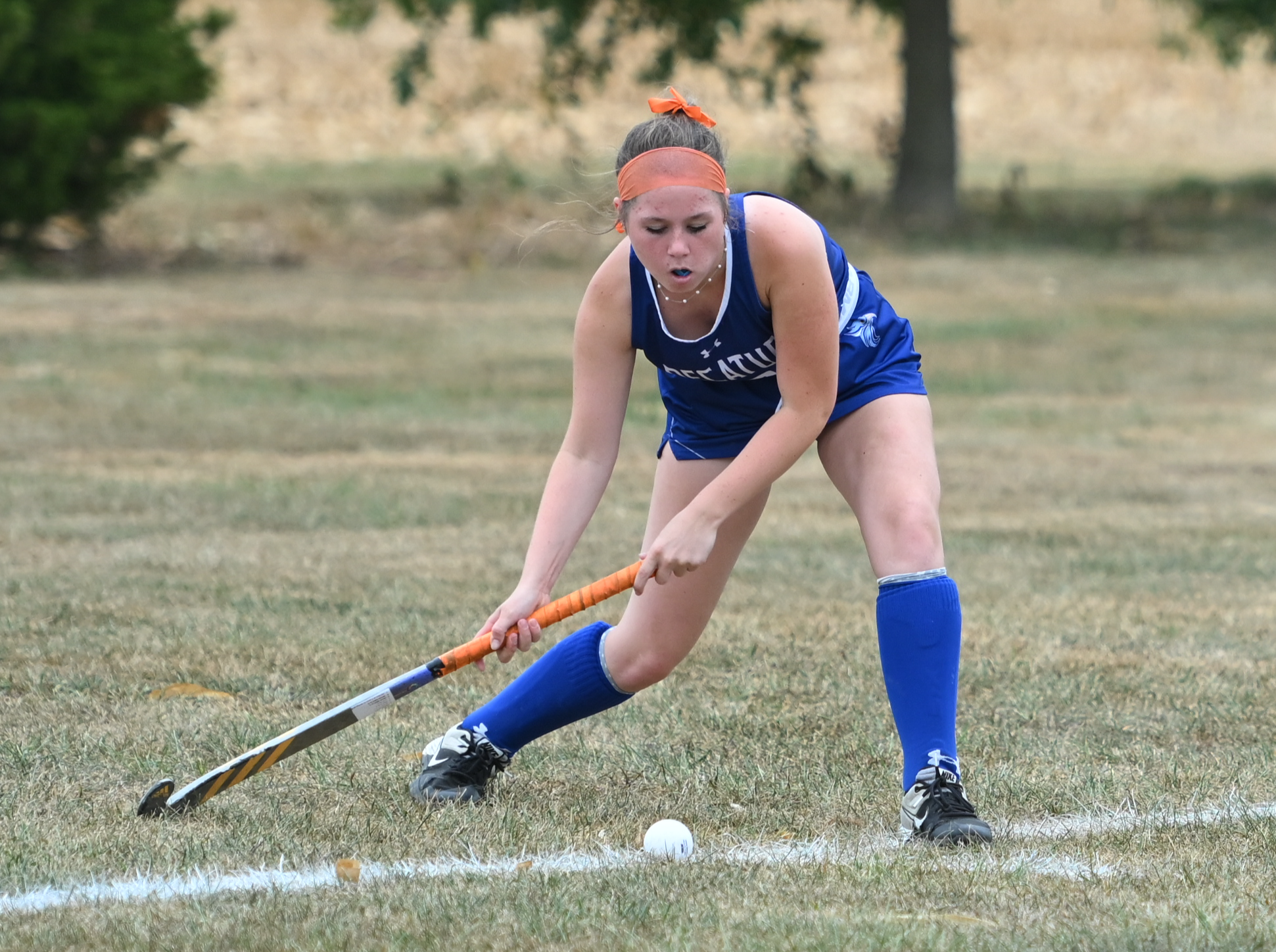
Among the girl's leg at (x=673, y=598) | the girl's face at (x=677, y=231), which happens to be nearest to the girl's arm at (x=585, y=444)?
the girl's leg at (x=673, y=598)

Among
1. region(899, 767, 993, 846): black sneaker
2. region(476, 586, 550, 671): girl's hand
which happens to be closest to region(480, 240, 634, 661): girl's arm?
region(476, 586, 550, 671): girl's hand

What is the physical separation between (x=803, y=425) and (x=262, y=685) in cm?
222

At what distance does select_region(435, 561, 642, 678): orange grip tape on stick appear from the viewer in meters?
4.25

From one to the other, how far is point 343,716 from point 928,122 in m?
21.0

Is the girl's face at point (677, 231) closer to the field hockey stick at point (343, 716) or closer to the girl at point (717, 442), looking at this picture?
the girl at point (717, 442)

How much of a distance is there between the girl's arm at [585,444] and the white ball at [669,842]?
521 mm

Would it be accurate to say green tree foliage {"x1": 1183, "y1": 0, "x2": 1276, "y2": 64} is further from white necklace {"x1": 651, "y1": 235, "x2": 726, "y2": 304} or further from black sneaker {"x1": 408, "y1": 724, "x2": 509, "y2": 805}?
black sneaker {"x1": 408, "y1": 724, "x2": 509, "y2": 805}

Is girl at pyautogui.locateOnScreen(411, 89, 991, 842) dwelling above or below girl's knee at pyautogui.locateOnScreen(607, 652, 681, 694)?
above

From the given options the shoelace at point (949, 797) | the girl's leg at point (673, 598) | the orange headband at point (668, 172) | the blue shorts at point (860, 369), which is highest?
the orange headband at point (668, 172)

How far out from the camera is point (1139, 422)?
12.6 metres

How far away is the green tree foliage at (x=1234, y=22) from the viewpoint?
2283 cm

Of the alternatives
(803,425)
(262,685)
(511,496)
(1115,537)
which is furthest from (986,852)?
(511,496)

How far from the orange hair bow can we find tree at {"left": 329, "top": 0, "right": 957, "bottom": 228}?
1842 cm

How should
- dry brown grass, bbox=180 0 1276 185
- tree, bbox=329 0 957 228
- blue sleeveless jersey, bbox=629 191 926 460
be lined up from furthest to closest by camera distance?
dry brown grass, bbox=180 0 1276 185, tree, bbox=329 0 957 228, blue sleeveless jersey, bbox=629 191 926 460
